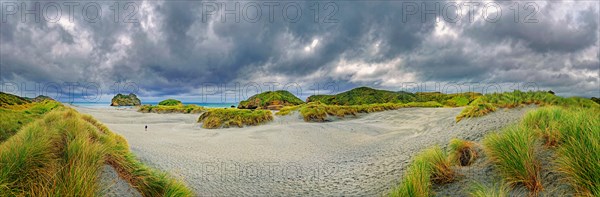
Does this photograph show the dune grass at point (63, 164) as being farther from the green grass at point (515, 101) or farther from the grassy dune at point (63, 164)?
the green grass at point (515, 101)

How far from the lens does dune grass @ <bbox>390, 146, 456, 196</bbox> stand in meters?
3.53

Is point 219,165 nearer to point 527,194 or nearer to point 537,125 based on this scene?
point 527,194

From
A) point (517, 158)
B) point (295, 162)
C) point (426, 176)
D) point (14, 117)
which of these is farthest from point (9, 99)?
point (517, 158)

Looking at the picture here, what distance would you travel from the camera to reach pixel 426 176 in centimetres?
383

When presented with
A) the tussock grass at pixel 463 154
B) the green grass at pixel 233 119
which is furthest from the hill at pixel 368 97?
the tussock grass at pixel 463 154

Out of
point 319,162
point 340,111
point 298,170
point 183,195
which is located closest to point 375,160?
point 319,162

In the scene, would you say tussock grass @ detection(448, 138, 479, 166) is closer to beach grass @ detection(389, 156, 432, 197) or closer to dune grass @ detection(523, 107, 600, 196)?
dune grass @ detection(523, 107, 600, 196)

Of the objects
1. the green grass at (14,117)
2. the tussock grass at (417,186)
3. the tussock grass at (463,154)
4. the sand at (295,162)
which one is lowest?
the sand at (295,162)

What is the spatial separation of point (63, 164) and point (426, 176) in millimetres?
4395

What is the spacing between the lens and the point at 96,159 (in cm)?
339

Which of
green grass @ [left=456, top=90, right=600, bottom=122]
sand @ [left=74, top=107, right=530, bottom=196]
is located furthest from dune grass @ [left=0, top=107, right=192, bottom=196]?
green grass @ [left=456, top=90, right=600, bottom=122]

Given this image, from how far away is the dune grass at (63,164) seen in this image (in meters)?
2.70

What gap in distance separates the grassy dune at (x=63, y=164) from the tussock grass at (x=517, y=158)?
4342mm

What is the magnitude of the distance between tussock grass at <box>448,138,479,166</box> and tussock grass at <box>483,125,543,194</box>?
0.38m
